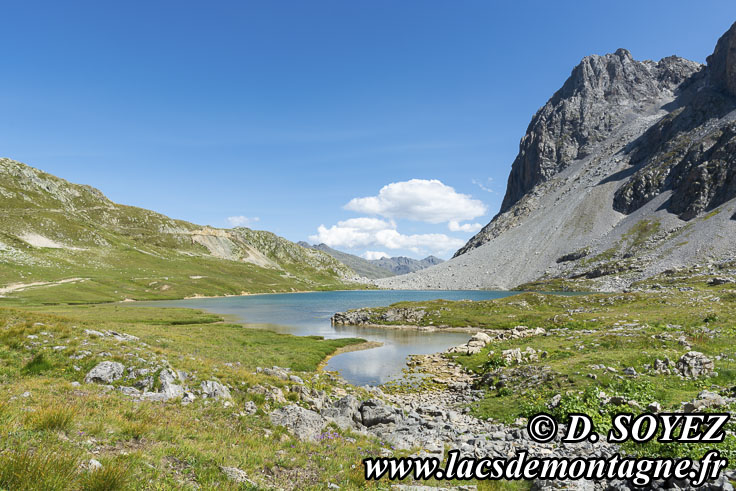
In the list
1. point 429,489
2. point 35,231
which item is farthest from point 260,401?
point 35,231

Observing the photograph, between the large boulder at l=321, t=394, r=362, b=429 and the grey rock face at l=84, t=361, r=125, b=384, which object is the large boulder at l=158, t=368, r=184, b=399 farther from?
the large boulder at l=321, t=394, r=362, b=429

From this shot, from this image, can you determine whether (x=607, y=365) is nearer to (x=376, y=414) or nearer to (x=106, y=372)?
(x=376, y=414)

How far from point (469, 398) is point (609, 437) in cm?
1251

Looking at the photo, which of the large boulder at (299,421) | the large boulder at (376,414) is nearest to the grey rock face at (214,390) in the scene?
the large boulder at (299,421)

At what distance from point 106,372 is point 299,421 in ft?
37.2

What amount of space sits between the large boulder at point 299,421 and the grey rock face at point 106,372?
927 cm

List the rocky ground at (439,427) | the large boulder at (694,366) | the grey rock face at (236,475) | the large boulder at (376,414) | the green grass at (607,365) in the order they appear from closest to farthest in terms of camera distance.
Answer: the grey rock face at (236,475) → the rocky ground at (439,427) → the green grass at (607,365) → the large boulder at (376,414) → the large boulder at (694,366)

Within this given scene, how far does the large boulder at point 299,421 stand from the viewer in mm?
15607

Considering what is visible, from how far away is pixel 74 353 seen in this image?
20.5 m

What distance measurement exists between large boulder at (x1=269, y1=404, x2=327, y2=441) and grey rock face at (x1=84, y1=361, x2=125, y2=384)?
9.27 meters

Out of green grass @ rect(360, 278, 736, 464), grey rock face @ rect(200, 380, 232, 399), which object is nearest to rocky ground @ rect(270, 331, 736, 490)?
green grass @ rect(360, 278, 736, 464)

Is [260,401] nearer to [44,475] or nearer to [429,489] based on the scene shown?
[429,489]

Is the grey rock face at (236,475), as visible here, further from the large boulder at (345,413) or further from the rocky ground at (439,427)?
the large boulder at (345,413)

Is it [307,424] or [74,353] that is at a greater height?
[74,353]
